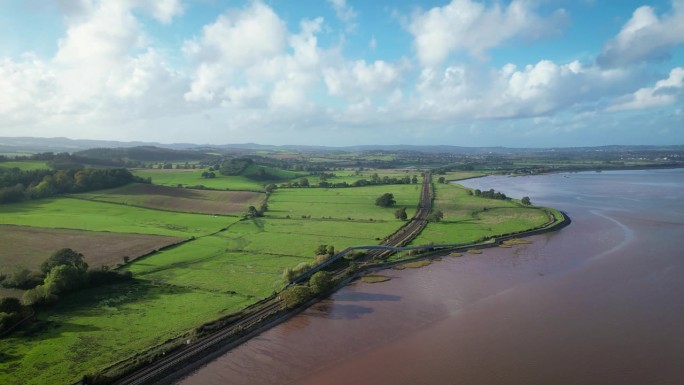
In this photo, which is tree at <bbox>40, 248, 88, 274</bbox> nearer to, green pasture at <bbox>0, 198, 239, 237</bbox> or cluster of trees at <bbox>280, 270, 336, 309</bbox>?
green pasture at <bbox>0, 198, 239, 237</bbox>

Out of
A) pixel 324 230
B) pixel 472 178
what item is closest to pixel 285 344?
pixel 324 230

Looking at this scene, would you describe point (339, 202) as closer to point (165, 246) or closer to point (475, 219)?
point (475, 219)

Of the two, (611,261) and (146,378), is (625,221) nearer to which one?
(611,261)

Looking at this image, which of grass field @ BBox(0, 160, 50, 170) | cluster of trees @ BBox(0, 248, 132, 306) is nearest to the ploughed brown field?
cluster of trees @ BBox(0, 248, 132, 306)

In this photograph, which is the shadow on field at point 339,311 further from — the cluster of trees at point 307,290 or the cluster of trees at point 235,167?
the cluster of trees at point 235,167

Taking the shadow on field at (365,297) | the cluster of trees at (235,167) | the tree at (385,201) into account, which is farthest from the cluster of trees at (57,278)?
the cluster of trees at (235,167)

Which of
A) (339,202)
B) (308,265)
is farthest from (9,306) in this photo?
(339,202)
